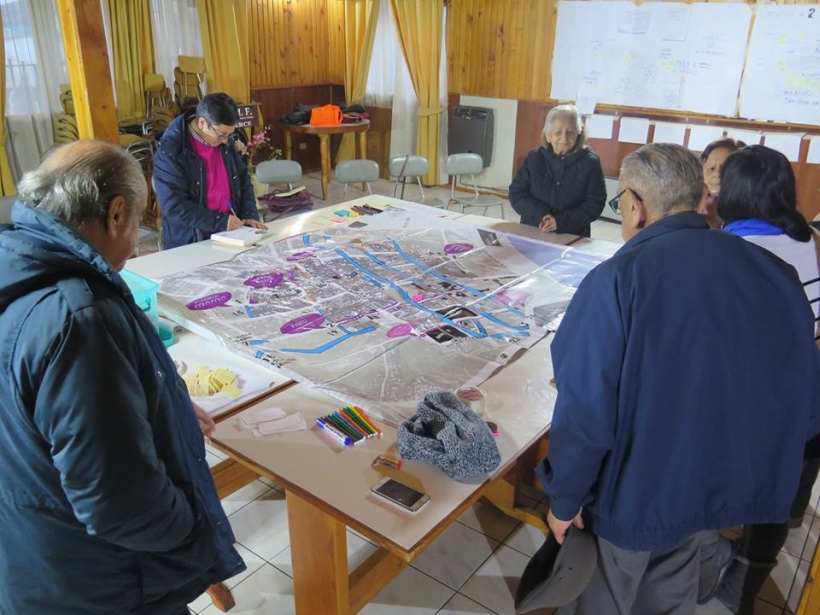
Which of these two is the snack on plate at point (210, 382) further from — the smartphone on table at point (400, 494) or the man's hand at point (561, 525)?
the man's hand at point (561, 525)

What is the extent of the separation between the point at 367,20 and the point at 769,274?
712 centimetres

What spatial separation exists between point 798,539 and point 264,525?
2.02m

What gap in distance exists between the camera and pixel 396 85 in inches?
300

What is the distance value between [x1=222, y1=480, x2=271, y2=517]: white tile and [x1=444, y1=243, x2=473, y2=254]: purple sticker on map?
131 centimetres

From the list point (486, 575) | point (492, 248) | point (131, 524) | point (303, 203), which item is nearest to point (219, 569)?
point (131, 524)

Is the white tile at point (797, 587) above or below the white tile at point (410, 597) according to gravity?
above

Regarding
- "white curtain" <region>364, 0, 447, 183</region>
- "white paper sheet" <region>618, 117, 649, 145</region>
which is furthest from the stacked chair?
"white paper sheet" <region>618, 117, 649, 145</region>

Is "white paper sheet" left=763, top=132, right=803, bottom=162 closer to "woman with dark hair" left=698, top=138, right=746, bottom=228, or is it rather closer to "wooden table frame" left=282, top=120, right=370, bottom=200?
"woman with dark hair" left=698, top=138, right=746, bottom=228

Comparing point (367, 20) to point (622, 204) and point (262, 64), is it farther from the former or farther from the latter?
point (622, 204)

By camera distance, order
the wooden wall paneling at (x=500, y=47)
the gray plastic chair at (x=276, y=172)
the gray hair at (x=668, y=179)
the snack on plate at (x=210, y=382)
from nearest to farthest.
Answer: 1. the gray hair at (x=668, y=179)
2. the snack on plate at (x=210, y=382)
3. the gray plastic chair at (x=276, y=172)
4. the wooden wall paneling at (x=500, y=47)

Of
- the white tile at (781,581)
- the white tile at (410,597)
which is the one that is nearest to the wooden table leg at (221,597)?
the white tile at (410,597)

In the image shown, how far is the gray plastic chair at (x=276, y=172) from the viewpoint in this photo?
4.46 m

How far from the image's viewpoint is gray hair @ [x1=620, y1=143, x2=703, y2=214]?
4.61 ft

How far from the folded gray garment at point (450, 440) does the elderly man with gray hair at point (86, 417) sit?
523mm
